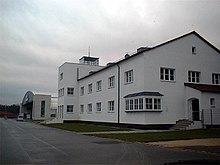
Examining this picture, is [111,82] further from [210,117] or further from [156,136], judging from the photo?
[156,136]

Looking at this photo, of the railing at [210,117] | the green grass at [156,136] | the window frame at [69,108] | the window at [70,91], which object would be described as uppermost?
the window at [70,91]

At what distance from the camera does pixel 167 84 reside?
2905cm

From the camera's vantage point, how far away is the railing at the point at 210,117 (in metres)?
27.7

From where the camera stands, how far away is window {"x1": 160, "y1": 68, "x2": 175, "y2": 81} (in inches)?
1155

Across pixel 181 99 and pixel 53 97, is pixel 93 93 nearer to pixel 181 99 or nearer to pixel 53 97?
pixel 181 99

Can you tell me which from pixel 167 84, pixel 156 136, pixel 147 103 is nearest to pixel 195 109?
pixel 167 84

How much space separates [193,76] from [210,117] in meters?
5.03

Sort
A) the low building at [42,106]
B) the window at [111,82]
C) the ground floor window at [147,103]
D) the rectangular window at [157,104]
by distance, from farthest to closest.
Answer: the low building at [42,106] < the window at [111,82] < the rectangular window at [157,104] < the ground floor window at [147,103]

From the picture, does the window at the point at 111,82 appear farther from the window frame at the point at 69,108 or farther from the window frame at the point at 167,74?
the window frame at the point at 69,108

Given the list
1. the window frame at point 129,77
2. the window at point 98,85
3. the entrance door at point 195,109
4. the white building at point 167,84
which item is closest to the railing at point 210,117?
the white building at point 167,84

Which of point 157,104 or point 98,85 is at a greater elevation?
point 98,85

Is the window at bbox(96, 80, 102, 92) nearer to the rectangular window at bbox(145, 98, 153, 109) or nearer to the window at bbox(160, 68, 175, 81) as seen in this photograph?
the window at bbox(160, 68, 175, 81)

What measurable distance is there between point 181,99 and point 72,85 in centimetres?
2630

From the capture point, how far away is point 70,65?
52.9 m
